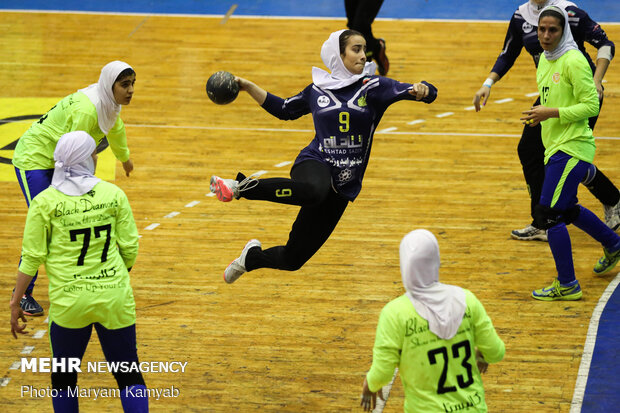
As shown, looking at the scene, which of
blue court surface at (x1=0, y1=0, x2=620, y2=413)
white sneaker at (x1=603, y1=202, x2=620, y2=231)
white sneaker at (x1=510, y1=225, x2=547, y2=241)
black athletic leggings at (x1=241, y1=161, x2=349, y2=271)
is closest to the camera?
black athletic leggings at (x1=241, y1=161, x2=349, y2=271)

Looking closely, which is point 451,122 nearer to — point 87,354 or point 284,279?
point 284,279

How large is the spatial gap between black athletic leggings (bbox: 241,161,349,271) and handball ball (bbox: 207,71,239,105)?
28.3 inches

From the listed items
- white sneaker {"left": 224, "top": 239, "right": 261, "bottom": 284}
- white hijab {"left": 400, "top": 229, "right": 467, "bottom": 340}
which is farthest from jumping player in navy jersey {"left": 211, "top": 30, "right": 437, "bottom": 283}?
white hijab {"left": 400, "top": 229, "right": 467, "bottom": 340}

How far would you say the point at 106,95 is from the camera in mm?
6664

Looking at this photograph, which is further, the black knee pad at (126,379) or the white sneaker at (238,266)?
the white sneaker at (238,266)

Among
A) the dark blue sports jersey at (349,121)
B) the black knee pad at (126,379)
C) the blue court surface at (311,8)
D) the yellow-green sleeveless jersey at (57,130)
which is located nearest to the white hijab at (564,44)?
the dark blue sports jersey at (349,121)

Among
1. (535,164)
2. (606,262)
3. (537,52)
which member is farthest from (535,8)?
(606,262)

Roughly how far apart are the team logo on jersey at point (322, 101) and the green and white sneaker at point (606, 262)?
302 centimetres

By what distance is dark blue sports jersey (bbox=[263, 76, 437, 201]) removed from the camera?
6.52m

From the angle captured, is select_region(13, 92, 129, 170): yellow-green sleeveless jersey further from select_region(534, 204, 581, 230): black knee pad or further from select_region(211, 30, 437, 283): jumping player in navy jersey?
select_region(534, 204, 581, 230): black knee pad

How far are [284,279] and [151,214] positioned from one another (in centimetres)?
220

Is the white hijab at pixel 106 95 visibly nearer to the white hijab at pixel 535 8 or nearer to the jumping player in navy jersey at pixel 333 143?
the jumping player in navy jersey at pixel 333 143

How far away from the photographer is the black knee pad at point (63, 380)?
16.9 ft

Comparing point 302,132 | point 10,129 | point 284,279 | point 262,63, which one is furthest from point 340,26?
point 284,279
